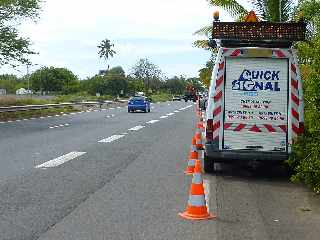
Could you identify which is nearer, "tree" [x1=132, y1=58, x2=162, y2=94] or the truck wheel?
the truck wheel

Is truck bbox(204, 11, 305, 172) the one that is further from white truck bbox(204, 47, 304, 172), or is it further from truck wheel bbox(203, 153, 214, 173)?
truck wheel bbox(203, 153, 214, 173)

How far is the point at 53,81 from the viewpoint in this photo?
141875 millimetres

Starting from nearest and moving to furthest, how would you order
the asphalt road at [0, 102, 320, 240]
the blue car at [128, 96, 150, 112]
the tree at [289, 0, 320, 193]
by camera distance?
the asphalt road at [0, 102, 320, 240]
the tree at [289, 0, 320, 193]
the blue car at [128, 96, 150, 112]

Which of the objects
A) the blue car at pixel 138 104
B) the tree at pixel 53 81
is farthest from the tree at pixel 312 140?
the tree at pixel 53 81

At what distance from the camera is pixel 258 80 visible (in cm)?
1045

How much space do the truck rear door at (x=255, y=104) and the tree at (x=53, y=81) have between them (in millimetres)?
131069

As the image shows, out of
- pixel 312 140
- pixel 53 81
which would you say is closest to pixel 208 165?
pixel 312 140

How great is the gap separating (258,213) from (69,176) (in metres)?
4.19

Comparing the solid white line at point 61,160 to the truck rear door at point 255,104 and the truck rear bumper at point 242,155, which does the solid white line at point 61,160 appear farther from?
the truck rear door at point 255,104

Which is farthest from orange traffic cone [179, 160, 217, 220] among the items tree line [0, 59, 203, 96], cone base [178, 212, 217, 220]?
tree line [0, 59, 203, 96]

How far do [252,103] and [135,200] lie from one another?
340cm

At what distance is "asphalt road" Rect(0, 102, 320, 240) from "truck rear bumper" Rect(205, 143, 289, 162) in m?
0.42

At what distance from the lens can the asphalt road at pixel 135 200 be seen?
6.41 meters

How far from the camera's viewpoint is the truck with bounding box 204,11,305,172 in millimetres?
10305
